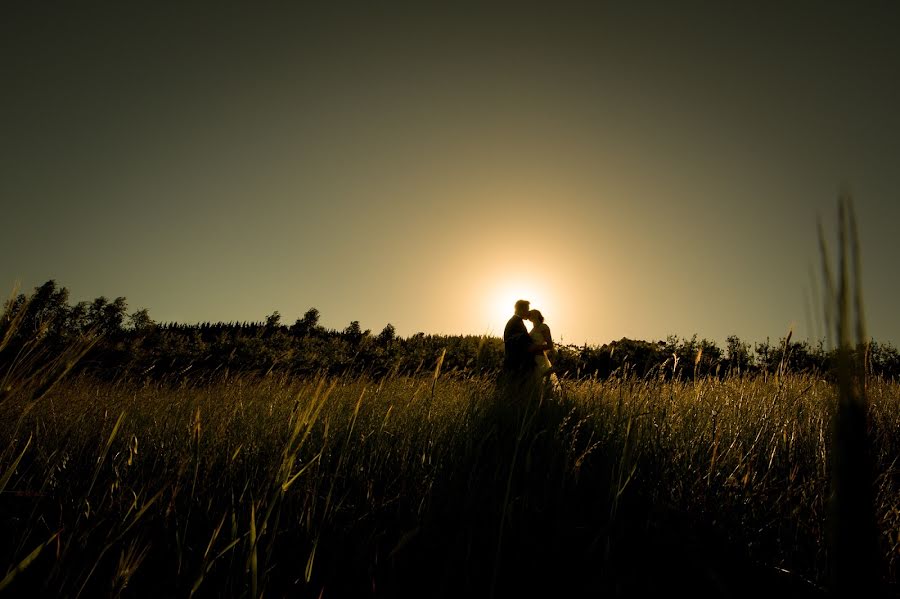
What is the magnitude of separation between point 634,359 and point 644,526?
526 inches

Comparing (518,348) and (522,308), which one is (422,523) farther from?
(522,308)

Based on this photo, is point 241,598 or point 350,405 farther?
point 350,405

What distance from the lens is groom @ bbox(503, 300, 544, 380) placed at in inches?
233

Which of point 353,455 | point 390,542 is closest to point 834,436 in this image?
point 390,542

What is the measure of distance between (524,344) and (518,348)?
106 mm

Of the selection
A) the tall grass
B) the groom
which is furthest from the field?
the groom

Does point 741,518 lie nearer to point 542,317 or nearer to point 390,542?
point 390,542

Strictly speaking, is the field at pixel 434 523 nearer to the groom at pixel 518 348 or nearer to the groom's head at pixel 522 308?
the groom at pixel 518 348

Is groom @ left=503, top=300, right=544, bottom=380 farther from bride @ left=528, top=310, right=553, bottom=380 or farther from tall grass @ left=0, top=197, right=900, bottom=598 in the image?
tall grass @ left=0, top=197, right=900, bottom=598

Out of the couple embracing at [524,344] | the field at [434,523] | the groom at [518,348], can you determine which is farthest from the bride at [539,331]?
the field at [434,523]

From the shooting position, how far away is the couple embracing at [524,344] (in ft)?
19.4

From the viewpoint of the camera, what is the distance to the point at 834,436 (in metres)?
0.28

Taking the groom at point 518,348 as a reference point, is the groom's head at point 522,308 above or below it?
above

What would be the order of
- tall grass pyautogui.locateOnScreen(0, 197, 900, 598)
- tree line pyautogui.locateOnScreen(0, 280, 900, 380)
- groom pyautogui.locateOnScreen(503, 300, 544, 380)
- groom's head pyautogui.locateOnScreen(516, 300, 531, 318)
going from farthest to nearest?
tree line pyautogui.locateOnScreen(0, 280, 900, 380), groom's head pyautogui.locateOnScreen(516, 300, 531, 318), groom pyautogui.locateOnScreen(503, 300, 544, 380), tall grass pyautogui.locateOnScreen(0, 197, 900, 598)
